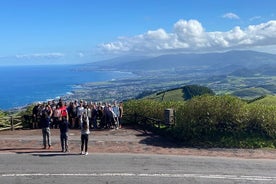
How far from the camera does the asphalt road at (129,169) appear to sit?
12.6 m

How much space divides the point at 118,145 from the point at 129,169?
479 centimetres

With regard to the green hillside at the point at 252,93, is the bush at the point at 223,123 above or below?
above

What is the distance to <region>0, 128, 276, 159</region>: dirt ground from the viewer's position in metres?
17.2

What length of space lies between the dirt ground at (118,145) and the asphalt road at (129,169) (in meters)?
1.03

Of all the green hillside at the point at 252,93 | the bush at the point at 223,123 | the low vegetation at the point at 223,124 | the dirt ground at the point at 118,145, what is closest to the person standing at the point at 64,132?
the dirt ground at the point at 118,145

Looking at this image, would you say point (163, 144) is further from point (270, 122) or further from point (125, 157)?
point (270, 122)

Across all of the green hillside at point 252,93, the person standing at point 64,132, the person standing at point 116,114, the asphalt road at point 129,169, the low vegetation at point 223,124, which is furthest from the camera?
the green hillside at point 252,93

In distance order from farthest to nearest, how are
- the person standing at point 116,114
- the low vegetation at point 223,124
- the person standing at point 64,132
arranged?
the person standing at point 116,114, the low vegetation at point 223,124, the person standing at point 64,132

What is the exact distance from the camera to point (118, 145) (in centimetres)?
1856

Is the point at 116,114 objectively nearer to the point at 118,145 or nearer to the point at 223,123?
the point at 118,145

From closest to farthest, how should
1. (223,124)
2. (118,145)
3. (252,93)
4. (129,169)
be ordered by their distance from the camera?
(129,169) → (118,145) → (223,124) → (252,93)

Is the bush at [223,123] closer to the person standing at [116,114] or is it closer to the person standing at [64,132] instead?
the person standing at [116,114]

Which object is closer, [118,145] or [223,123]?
[118,145]

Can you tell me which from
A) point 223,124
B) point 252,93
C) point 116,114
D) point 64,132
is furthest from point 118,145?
point 252,93
